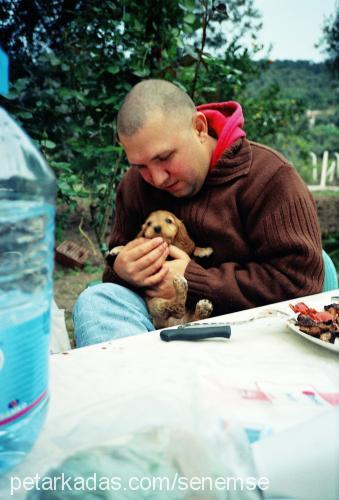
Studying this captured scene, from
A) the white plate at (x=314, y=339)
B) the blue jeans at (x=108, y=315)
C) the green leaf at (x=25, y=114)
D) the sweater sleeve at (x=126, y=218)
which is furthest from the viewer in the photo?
the green leaf at (x=25, y=114)

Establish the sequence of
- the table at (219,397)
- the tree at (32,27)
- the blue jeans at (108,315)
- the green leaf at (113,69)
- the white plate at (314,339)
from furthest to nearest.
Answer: the tree at (32,27) < the green leaf at (113,69) < the blue jeans at (108,315) < the white plate at (314,339) < the table at (219,397)

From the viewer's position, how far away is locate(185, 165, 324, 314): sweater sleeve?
130 centimetres

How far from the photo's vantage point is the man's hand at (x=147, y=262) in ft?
4.41

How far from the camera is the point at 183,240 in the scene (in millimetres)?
1470

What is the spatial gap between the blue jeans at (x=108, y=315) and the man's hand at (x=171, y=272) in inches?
3.3

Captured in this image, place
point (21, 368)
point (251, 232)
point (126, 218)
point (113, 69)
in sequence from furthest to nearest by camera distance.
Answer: point (113, 69), point (126, 218), point (251, 232), point (21, 368)

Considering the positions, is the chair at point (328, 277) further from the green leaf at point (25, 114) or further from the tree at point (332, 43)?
the tree at point (332, 43)

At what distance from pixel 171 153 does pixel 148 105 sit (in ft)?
0.56

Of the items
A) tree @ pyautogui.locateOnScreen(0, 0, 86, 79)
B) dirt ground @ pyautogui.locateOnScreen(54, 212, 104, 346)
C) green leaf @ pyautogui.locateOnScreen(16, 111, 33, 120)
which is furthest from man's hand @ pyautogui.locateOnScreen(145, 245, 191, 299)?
tree @ pyautogui.locateOnScreen(0, 0, 86, 79)

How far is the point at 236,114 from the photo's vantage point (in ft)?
5.19

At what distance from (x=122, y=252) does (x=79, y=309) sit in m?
0.24

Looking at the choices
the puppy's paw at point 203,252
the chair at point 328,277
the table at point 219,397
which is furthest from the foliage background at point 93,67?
the table at point 219,397

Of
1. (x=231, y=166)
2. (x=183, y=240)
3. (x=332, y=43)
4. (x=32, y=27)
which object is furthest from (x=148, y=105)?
(x=332, y=43)

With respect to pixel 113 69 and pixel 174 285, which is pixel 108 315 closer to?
pixel 174 285
